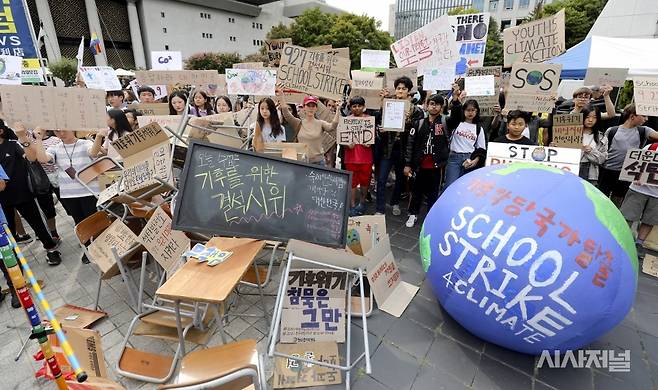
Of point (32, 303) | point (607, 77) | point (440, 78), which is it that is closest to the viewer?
point (32, 303)

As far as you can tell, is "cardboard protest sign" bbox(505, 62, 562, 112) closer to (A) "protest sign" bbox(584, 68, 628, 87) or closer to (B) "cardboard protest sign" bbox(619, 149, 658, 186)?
(B) "cardboard protest sign" bbox(619, 149, 658, 186)

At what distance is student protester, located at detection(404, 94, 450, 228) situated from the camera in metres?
4.92

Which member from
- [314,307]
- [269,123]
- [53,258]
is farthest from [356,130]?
[53,258]

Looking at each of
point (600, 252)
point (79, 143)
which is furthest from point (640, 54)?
point (79, 143)

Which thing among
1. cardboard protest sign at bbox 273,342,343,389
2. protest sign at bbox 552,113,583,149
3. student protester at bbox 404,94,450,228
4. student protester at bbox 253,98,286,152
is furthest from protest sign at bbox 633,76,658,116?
cardboard protest sign at bbox 273,342,343,389

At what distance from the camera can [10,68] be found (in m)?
5.61

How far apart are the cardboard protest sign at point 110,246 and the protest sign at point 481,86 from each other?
552 centimetres

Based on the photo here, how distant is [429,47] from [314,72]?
9.45 feet

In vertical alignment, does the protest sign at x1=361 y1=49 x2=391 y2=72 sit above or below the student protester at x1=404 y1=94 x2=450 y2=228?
above

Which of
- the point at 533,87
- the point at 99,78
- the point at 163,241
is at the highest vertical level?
Result: the point at 99,78

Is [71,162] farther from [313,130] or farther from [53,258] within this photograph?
[313,130]

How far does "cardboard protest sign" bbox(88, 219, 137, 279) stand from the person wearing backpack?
21.9 ft

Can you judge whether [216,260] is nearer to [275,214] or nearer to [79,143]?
[275,214]

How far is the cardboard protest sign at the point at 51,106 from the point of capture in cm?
349
